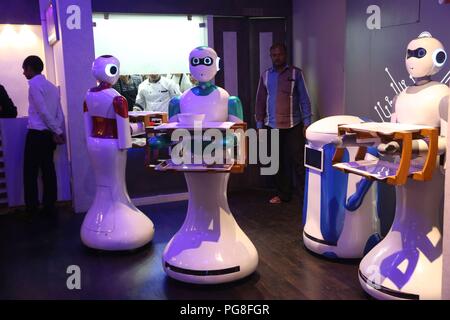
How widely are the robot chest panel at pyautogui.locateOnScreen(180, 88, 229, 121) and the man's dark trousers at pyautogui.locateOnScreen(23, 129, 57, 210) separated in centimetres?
227

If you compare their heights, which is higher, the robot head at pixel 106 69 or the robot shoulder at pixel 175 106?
the robot head at pixel 106 69

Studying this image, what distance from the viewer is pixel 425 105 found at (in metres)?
2.47

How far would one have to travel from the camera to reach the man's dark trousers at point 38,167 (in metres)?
4.64

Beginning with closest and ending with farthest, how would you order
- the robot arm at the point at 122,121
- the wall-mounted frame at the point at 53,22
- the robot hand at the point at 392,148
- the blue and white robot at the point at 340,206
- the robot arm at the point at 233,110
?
the robot hand at the point at 392,148 < the robot arm at the point at 233,110 < the blue and white robot at the point at 340,206 < the robot arm at the point at 122,121 < the wall-mounted frame at the point at 53,22

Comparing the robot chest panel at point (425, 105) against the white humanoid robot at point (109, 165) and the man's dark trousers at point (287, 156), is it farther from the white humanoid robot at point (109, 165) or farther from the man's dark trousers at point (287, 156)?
the man's dark trousers at point (287, 156)

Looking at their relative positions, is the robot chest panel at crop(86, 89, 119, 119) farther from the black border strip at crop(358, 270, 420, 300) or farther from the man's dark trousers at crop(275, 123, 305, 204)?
the black border strip at crop(358, 270, 420, 300)

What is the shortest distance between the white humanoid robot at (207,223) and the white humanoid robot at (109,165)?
2.01 ft

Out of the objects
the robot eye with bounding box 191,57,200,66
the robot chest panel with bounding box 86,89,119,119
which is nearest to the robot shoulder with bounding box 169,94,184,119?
the robot eye with bounding box 191,57,200,66

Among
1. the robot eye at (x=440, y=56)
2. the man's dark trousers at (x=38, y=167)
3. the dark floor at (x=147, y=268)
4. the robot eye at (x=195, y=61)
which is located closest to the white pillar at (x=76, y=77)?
the man's dark trousers at (x=38, y=167)

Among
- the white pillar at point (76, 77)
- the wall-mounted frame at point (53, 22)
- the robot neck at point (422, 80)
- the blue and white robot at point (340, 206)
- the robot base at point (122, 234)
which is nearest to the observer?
the robot neck at point (422, 80)

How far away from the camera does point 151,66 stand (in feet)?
18.7
